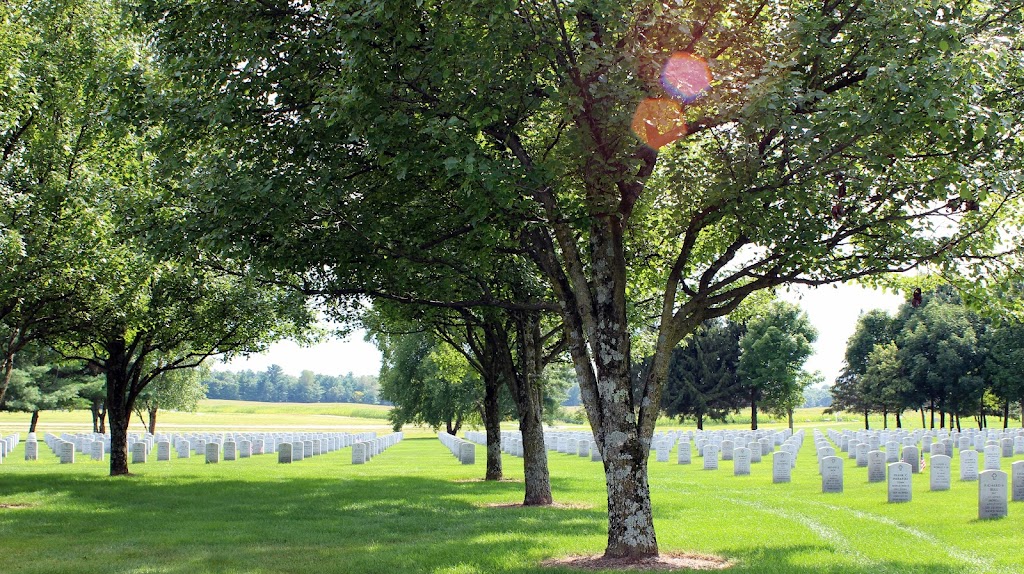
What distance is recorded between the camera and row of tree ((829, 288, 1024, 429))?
5922cm

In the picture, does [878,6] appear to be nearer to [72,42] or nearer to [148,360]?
[72,42]

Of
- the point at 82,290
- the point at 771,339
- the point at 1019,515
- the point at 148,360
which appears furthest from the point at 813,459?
the point at 771,339

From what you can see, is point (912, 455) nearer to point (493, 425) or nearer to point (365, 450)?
point (493, 425)

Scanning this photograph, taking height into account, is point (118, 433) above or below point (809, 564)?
above

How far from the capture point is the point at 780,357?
227 feet

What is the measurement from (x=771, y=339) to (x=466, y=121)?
2532 inches

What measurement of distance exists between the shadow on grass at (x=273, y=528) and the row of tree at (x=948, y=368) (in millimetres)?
47390

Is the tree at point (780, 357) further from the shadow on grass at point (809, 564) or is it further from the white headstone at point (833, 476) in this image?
the shadow on grass at point (809, 564)

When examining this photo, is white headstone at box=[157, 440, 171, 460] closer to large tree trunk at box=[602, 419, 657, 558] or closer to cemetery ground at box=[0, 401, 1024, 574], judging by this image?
cemetery ground at box=[0, 401, 1024, 574]

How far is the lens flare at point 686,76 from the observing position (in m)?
10.0

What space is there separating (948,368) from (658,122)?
199 feet

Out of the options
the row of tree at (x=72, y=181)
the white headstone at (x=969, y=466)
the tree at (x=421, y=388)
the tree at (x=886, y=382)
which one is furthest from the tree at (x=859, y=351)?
the row of tree at (x=72, y=181)

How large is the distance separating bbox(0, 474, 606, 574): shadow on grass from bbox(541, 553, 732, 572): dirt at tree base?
52 cm

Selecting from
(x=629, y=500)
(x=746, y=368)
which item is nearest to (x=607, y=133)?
(x=629, y=500)
